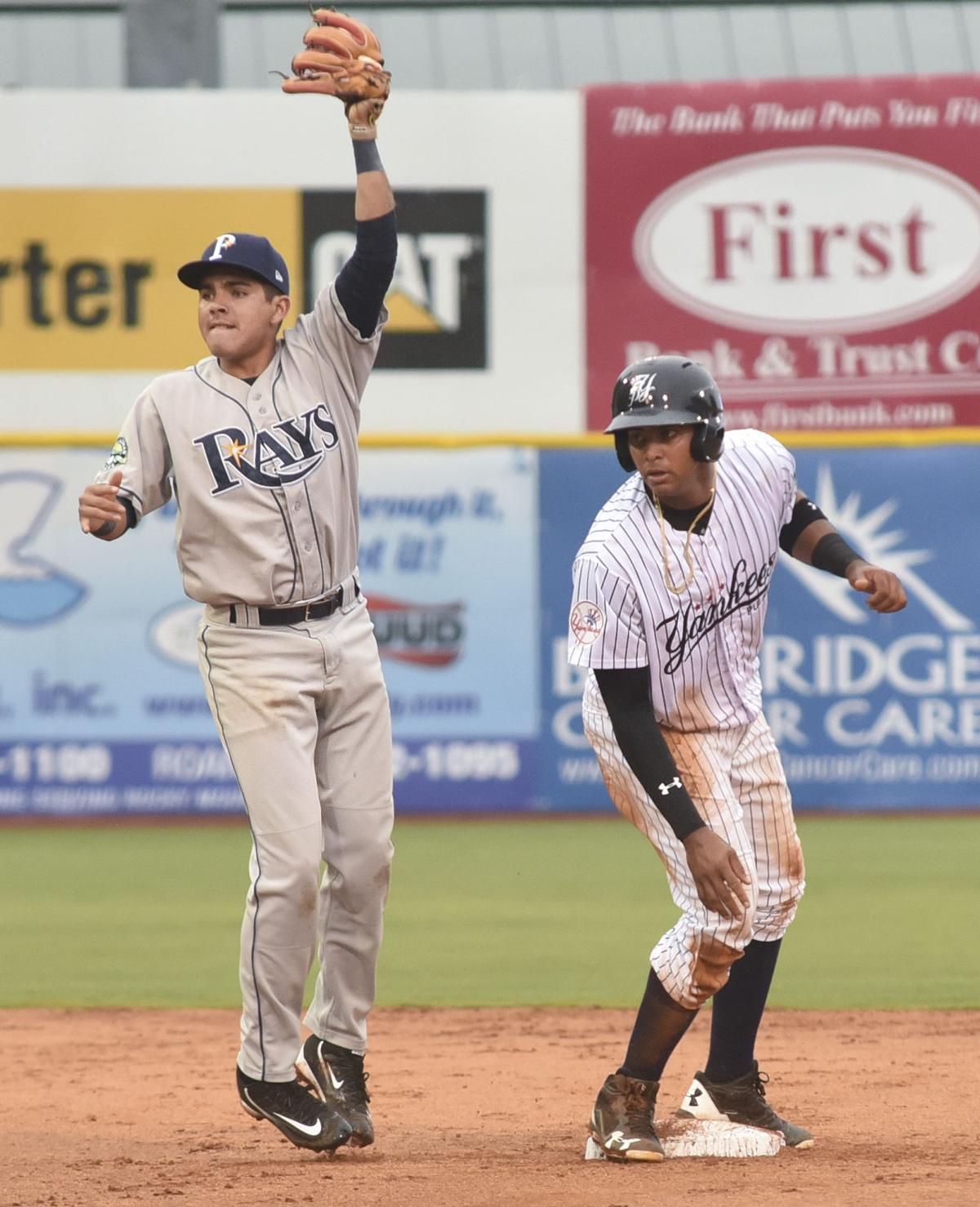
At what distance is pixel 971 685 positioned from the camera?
10.6 m

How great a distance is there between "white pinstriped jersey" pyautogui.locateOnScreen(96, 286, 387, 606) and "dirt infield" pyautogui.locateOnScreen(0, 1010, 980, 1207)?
1.26 metres

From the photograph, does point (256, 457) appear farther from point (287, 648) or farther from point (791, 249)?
point (791, 249)

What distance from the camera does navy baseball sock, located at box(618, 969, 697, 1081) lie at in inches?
165

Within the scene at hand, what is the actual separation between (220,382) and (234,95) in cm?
974

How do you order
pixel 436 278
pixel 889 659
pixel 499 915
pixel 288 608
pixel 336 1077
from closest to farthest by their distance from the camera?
1. pixel 288 608
2. pixel 336 1077
3. pixel 499 915
4. pixel 889 659
5. pixel 436 278

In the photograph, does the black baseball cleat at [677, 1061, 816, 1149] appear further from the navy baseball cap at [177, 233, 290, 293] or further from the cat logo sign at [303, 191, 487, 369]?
the cat logo sign at [303, 191, 487, 369]

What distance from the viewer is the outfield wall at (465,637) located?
1066 cm

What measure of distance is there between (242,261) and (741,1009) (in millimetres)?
2001

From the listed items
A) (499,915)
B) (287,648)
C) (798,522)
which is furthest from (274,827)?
(499,915)

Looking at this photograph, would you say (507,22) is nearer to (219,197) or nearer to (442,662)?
(219,197)

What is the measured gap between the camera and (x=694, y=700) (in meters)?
4.23

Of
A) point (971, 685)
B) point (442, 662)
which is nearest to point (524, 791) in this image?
point (442, 662)

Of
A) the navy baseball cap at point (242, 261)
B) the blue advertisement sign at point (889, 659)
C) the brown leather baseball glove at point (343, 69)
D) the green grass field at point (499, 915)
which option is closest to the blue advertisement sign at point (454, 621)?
the green grass field at point (499, 915)

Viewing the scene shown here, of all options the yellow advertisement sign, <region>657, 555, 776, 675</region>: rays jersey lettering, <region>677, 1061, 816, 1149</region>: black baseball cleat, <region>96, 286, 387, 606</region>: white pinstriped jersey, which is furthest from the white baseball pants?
the yellow advertisement sign
